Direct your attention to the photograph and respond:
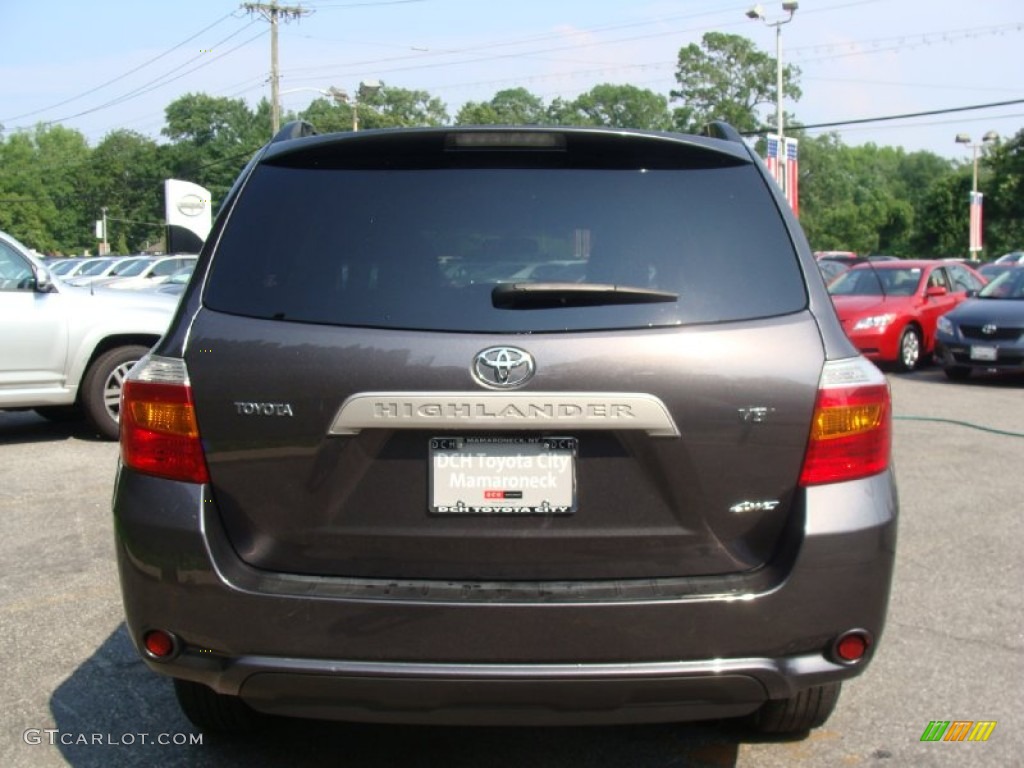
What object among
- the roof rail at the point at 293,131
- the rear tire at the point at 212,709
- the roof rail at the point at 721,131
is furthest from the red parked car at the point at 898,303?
the rear tire at the point at 212,709

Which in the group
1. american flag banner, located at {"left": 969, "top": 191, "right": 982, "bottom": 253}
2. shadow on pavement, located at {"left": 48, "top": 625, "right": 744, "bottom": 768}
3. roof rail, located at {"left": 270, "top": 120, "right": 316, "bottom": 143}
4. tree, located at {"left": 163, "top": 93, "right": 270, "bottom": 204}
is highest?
tree, located at {"left": 163, "top": 93, "right": 270, "bottom": 204}

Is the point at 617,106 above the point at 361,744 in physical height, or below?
above

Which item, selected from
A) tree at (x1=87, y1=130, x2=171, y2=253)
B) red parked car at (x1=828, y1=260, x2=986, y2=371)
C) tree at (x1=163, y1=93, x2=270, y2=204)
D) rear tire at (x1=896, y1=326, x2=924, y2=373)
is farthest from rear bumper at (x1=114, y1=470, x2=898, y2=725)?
tree at (x1=87, y1=130, x2=171, y2=253)

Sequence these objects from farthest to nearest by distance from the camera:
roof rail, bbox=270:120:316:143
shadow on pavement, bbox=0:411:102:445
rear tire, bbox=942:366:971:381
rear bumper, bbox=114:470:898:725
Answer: rear tire, bbox=942:366:971:381 < shadow on pavement, bbox=0:411:102:445 < roof rail, bbox=270:120:316:143 < rear bumper, bbox=114:470:898:725

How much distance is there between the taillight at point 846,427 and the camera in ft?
8.82

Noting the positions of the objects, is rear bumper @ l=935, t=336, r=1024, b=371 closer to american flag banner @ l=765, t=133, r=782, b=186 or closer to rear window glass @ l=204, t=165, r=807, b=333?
american flag banner @ l=765, t=133, r=782, b=186

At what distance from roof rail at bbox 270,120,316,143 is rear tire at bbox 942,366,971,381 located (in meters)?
12.4

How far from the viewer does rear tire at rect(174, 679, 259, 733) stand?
323cm

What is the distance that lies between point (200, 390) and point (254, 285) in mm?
306

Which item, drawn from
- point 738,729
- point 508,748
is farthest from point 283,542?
point 738,729

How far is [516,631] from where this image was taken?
8.43 ft

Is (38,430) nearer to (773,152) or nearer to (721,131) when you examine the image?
(721,131)

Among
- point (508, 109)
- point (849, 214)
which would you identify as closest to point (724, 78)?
point (849, 214)

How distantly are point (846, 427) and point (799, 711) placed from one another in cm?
103
